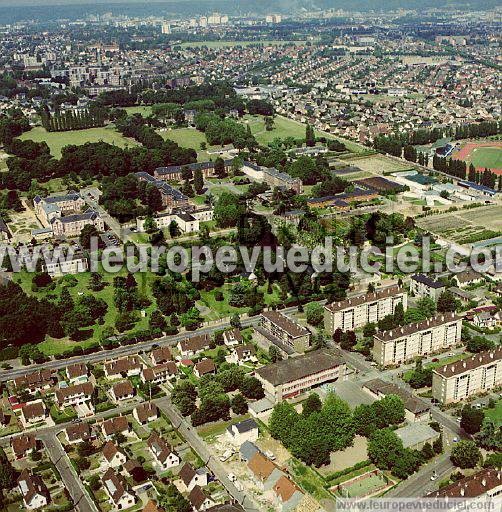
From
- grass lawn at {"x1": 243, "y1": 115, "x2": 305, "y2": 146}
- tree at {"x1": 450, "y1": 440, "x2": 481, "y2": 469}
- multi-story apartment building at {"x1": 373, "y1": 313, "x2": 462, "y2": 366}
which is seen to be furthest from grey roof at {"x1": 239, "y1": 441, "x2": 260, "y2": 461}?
grass lawn at {"x1": 243, "y1": 115, "x2": 305, "y2": 146}

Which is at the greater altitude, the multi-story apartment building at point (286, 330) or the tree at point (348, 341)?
the multi-story apartment building at point (286, 330)

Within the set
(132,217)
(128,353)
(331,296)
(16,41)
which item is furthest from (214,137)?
(16,41)

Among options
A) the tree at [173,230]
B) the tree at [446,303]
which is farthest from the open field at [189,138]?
the tree at [446,303]

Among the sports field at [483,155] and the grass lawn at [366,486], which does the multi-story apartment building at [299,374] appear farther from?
the sports field at [483,155]

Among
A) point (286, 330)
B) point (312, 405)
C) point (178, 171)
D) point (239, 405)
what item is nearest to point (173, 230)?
point (178, 171)

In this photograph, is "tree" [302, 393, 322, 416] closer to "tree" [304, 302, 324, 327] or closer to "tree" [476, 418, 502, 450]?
"tree" [476, 418, 502, 450]

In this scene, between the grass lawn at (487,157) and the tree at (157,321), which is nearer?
the tree at (157,321)

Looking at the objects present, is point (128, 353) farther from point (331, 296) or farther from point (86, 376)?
point (331, 296)
